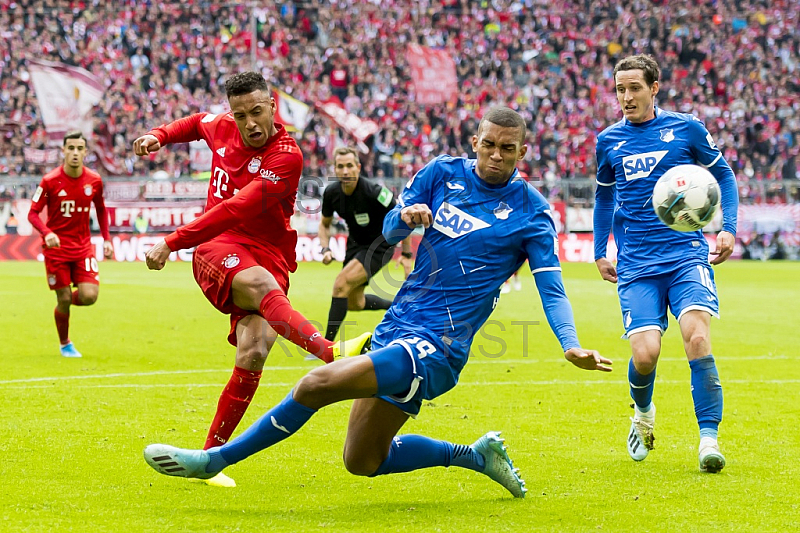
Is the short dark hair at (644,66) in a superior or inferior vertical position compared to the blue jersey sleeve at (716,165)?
superior

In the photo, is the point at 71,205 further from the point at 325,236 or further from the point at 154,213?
the point at 154,213

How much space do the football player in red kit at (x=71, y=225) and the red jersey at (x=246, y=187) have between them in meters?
5.25

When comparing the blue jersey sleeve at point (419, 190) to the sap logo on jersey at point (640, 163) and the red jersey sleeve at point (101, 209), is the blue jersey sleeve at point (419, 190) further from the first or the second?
the red jersey sleeve at point (101, 209)

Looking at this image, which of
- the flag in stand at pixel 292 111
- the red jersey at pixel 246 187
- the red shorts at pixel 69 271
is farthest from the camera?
the flag in stand at pixel 292 111

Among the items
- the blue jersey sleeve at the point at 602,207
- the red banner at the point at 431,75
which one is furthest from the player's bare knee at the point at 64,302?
the red banner at the point at 431,75

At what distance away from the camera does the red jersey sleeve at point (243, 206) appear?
562cm

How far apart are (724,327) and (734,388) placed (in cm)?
556

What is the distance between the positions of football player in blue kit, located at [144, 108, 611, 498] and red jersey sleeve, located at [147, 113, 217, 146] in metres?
2.03

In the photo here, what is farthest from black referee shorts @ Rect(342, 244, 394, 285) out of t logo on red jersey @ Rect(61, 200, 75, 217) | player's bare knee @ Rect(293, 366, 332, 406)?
player's bare knee @ Rect(293, 366, 332, 406)

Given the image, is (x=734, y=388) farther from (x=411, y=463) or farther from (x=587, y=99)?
(x=587, y=99)

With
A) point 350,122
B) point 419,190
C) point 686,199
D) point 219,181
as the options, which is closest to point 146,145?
point 219,181

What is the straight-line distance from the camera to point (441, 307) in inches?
196

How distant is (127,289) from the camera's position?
66.4 ft

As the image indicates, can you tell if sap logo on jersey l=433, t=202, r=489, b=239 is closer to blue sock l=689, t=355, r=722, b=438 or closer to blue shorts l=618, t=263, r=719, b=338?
blue shorts l=618, t=263, r=719, b=338
